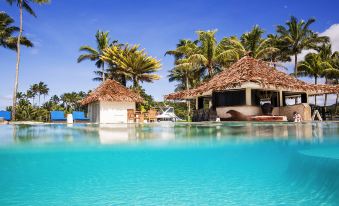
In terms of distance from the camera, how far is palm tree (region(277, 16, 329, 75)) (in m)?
29.6

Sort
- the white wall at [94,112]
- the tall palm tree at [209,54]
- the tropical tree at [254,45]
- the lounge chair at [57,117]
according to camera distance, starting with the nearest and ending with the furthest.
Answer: the white wall at [94,112] < the tall palm tree at [209,54] < the tropical tree at [254,45] < the lounge chair at [57,117]

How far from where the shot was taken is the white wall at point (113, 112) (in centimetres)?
2308

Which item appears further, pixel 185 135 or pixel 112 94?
pixel 112 94

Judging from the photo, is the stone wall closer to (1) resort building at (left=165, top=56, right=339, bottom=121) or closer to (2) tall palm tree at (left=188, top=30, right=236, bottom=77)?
(1) resort building at (left=165, top=56, right=339, bottom=121)

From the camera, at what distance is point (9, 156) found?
4.62 metres

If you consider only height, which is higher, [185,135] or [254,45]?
[254,45]

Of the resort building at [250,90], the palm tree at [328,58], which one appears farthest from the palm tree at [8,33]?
the palm tree at [328,58]

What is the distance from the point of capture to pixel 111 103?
23.3 m

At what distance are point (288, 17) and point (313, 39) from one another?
3334 mm

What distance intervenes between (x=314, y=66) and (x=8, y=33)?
101ft

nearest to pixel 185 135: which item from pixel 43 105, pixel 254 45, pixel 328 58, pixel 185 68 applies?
pixel 185 68

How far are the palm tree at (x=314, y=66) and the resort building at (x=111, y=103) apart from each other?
1972 cm

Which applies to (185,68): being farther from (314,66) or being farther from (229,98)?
(314,66)

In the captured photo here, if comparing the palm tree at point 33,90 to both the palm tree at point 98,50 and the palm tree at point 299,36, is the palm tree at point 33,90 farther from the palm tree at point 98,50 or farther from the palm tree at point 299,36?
the palm tree at point 299,36
